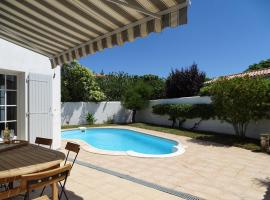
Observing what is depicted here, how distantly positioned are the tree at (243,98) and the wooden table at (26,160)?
11.8 metres

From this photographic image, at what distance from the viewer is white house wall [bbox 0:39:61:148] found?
28.7 feet

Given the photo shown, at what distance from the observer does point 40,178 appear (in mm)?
3506

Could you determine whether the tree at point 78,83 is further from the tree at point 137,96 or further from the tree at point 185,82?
the tree at point 185,82

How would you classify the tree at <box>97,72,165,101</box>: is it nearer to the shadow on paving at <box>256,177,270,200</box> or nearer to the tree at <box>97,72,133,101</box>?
the tree at <box>97,72,133,101</box>

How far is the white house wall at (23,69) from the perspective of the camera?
8758mm

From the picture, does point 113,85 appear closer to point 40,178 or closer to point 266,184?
point 266,184

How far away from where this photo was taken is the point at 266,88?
1374 cm

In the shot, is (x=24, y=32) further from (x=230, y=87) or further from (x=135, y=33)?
(x=230, y=87)

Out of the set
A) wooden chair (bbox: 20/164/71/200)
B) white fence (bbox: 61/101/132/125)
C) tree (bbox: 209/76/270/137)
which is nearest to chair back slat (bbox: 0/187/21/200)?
wooden chair (bbox: 20/164/71/200)

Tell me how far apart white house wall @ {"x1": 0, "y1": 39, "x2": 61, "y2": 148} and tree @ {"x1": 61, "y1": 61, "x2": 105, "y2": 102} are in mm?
14008

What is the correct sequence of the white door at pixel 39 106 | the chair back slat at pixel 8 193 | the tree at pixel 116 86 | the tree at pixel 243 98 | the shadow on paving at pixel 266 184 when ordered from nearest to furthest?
the chair back slat at pixel 8 193 < the shadow on paving at pixel 266 184 < the white door at pixel 39 106 < the tree at pixel 243 98 < the tree at pixel 116 86

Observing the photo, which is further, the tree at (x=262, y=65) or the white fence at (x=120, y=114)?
the tree at (x=262, y=65)

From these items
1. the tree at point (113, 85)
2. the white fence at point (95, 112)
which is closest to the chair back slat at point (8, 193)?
the white fence at point (95, 112)

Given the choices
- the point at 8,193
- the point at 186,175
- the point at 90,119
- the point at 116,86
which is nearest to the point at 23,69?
the point at 8,193
